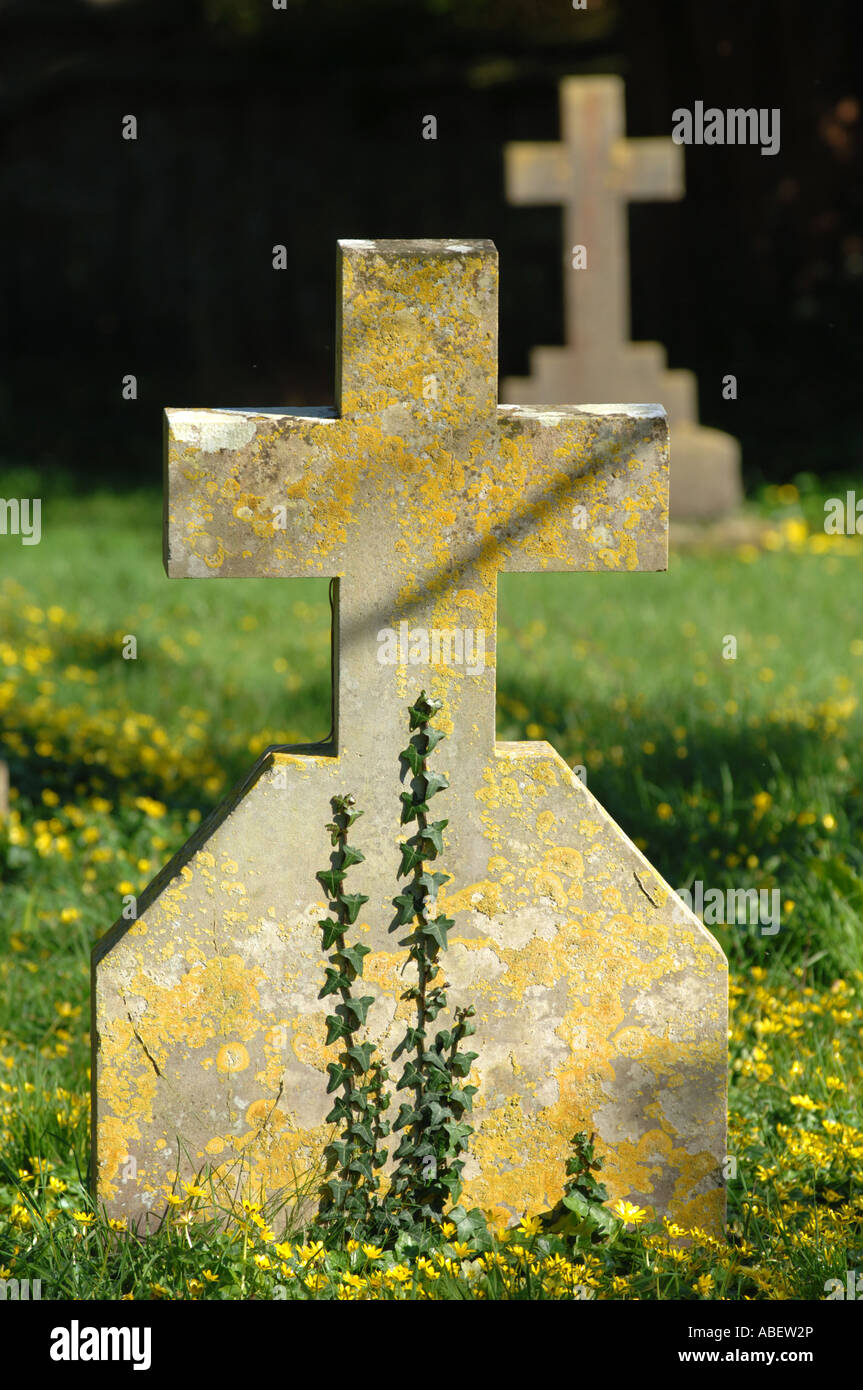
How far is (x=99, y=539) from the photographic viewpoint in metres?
8.70

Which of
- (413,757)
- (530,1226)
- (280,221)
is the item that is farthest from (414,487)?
(280,221)

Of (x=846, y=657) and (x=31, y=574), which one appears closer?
(x=846, y=657)

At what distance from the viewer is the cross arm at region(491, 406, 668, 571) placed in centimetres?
254

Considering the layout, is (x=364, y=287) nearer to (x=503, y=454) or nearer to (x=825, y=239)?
(x=503, y=454)

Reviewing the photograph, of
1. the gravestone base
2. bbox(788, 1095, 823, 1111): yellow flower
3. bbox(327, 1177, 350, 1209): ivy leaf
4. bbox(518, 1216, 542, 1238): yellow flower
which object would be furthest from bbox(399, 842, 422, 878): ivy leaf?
bbox(788, 1095, 823, 1111): yellow flower

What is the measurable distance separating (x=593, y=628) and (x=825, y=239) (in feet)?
18.5

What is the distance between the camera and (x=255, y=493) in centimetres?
247

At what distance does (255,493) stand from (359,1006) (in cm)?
85

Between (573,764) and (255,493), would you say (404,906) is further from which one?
(573,764)

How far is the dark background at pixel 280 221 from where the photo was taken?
458 inches

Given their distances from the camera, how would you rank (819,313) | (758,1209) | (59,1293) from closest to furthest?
(59,1293), (758,1209), (819,313)

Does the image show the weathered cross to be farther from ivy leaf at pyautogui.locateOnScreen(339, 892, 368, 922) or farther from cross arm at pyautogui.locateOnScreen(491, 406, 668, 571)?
ivy leaf at pyautogui.locateOnScreen(339, 892, 368, 922)

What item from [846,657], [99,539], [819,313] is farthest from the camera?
[819,313]

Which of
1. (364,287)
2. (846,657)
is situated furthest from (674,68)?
(364,287)
